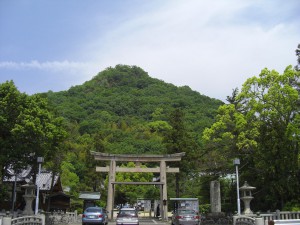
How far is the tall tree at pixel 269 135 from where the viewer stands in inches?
1024

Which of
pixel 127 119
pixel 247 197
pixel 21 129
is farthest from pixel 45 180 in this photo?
pixel 127 119

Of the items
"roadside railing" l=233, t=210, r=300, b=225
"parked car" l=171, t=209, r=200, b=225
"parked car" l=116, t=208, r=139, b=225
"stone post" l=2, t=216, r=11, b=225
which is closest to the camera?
"stone post" l=2, t=216, r=11, b=225

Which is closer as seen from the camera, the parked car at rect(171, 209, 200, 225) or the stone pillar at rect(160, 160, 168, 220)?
the parked car at rect(171, 209, 200, 225)

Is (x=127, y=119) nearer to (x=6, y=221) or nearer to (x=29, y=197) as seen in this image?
(x=29, y=197)

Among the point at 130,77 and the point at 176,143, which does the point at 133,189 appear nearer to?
the point at 176,143

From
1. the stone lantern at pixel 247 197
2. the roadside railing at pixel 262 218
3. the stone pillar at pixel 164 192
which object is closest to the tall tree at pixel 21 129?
the stone pillar at pixel 164 192

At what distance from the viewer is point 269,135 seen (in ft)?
89.0

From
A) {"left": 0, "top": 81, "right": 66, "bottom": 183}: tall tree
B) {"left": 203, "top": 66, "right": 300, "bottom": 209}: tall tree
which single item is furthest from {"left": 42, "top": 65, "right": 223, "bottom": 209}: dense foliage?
{"left": 0, "top": 81, "right": 66, "bottom": 183}: tall tree

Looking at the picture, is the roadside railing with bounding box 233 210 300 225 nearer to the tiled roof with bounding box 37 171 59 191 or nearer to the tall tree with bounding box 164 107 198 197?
the tall tree with bounding box 164 107 198 197

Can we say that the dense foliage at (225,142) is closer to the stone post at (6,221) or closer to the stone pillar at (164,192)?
the stone pillar at (164,192)

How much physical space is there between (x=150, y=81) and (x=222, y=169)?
255ft

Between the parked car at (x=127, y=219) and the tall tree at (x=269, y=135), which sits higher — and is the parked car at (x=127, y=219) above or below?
below

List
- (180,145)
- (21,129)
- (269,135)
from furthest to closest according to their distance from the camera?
(180,145)
(269,135)
(21,129)

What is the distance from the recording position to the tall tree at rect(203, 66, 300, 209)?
26.0m
